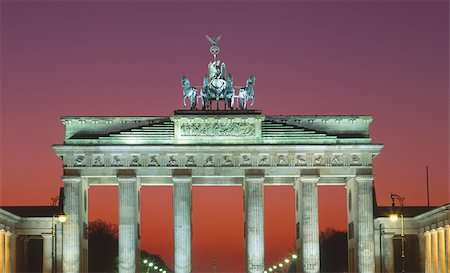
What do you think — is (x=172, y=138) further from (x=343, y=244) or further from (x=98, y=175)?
(x=343, y=244)

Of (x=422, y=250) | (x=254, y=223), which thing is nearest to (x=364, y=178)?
(x=254, y=223)

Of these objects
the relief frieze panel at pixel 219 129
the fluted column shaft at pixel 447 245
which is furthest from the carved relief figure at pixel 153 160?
the fluted column shaft at pixel 447 245

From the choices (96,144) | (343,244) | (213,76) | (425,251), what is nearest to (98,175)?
(96,144)

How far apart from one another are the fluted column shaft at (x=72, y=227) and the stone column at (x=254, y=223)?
15.1 m

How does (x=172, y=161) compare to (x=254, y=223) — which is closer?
(x=254, y=223)

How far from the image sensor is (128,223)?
122 meters

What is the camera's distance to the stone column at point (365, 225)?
397 feet

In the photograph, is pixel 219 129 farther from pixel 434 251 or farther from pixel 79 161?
pixel 434 251

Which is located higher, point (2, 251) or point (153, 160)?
point (153, 160)

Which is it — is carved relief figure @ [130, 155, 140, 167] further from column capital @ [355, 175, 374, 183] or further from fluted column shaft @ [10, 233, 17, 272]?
column capital @ [355, 175, 374, 183]

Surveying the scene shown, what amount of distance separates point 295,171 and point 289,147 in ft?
7.62

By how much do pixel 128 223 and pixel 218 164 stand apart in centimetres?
963

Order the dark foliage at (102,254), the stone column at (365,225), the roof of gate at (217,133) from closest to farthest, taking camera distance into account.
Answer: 1. the stone column at (365,225)
2. the roof of gate at (217,133)
3. the dark foliage at (102,254)

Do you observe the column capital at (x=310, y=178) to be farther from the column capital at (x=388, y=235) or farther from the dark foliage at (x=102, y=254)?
the dark foliage at (x=102, y=254)
